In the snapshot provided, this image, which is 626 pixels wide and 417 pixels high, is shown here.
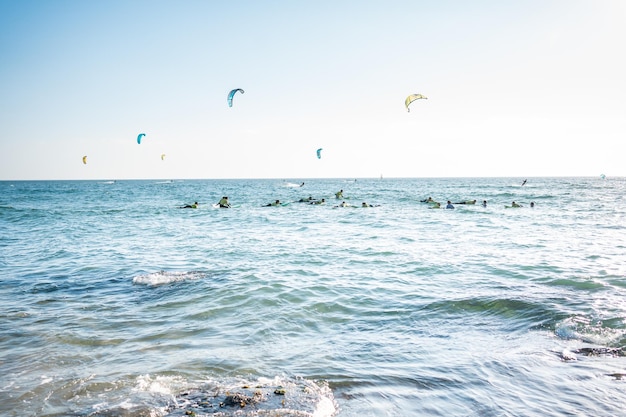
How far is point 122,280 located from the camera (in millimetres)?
10969

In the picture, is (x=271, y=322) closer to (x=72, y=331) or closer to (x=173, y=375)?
(x=173, y=375)

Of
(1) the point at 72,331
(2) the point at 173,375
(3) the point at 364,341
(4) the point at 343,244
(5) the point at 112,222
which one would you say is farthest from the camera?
(5) the point at 112,222

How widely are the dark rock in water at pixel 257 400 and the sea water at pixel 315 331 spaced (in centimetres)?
2

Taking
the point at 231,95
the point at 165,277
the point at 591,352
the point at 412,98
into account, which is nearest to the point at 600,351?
the point at 591,352

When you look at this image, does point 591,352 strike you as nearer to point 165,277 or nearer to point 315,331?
point 315,331

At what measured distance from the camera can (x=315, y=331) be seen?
7.15 meters

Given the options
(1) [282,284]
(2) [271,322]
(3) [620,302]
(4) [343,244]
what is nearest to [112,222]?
(4) [343,244]

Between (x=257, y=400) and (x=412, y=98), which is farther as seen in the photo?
(x=412, y=98)

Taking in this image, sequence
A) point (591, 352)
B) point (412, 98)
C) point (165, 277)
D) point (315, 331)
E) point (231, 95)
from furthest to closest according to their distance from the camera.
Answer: point (231, 95)
point (412, 98)
point (165, 277)
point (315, 331)
point (591, 352)

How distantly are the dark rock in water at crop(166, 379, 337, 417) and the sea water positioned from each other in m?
0.02

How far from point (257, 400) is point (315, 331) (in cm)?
265

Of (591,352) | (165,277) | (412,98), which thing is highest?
(412,98)

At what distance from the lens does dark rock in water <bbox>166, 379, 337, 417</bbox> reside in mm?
4359

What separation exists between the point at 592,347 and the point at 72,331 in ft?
26.8
